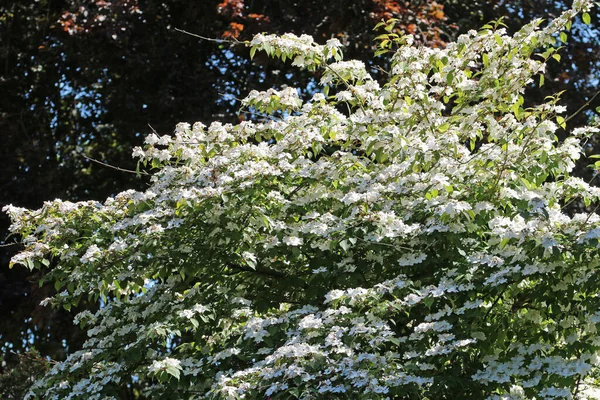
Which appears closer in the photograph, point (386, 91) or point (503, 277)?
point (503, 277)

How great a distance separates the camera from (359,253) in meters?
3.78

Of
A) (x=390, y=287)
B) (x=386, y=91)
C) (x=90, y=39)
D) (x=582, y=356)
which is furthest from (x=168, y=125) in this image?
(x=582, y=356)

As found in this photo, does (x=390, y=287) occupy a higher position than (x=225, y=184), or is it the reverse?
(x=225, y=184)

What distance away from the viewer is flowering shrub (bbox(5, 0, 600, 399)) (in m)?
3.17

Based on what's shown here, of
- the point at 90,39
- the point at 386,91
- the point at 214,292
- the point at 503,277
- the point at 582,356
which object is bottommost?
the point at 582,356

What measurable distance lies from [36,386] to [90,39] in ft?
12.8

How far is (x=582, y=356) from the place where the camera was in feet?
10.5

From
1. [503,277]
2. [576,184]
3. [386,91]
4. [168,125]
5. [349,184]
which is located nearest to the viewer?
[503,277]

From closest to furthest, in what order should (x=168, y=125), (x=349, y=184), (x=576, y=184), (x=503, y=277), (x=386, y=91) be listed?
(x=503, y=277)
(x=576, y=184)
(x=349, y=184)
(x=386, y=91)
(x=168, y=125)

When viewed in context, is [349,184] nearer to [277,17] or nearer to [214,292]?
[214,292]

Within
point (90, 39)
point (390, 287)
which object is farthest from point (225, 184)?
point (90, 39)

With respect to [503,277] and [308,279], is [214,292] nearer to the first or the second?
[308,279]

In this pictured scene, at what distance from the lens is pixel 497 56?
423 cm

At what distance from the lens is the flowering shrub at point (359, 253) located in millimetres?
3170
